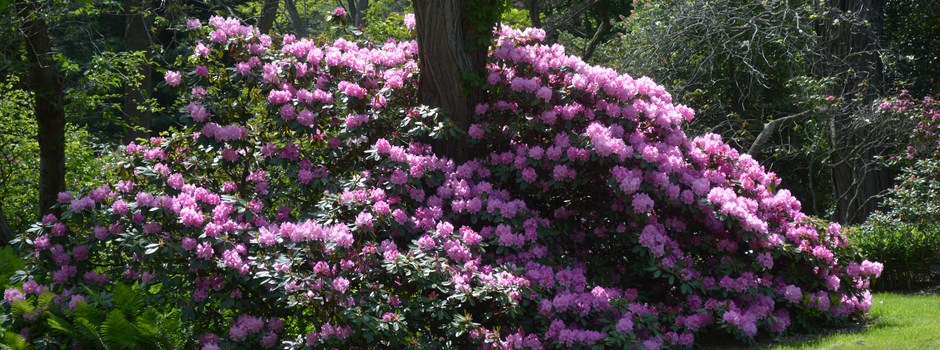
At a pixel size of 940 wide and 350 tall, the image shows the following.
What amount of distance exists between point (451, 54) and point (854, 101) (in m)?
6.24

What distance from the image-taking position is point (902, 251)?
9312mm

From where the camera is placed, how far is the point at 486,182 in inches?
241

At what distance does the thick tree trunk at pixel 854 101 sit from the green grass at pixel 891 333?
12.8 ft

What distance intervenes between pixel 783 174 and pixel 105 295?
508 inches

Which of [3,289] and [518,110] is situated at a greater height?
[518,110]

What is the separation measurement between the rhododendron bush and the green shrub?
2753 millimetres

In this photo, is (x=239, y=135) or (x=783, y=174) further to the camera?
(x=783, y=174)

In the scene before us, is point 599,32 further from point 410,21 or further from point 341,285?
point 341,285

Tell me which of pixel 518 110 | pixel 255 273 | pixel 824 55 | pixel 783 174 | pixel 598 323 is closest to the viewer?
pixel 255 273

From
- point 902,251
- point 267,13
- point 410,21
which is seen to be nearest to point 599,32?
point 267,13

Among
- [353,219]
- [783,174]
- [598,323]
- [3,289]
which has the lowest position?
[783,174]

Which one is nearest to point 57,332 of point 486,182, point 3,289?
point 3,289

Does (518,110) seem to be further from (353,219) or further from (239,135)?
(239,135)

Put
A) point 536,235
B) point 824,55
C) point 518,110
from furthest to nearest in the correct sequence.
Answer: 1. point 824,55
2. point 518,110
3. point 536,235
